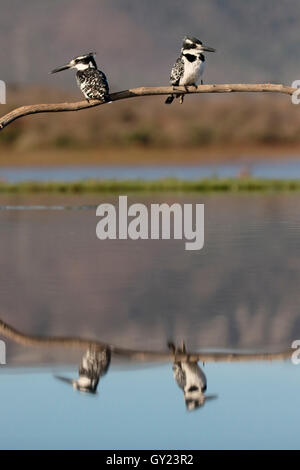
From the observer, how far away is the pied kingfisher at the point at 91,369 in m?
9.88

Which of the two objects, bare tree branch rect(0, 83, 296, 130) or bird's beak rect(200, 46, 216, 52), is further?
bird's beak rect(200, 46, 216, 52)

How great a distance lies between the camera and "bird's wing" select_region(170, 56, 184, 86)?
64.3ft

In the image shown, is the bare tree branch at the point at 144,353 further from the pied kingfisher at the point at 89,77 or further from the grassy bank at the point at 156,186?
the grassy bank at the point at 156,186

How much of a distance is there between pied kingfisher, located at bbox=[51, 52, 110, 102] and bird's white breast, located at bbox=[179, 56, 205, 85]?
1.78m

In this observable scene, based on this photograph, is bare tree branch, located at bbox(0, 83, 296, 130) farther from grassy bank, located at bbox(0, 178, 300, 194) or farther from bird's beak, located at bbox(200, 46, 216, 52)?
grassy bank, located at bbox(0, 178, 300, 194)

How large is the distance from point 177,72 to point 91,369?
1012 centimetres

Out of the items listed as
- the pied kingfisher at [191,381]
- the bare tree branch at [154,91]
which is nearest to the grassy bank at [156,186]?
the bare tree branch at [154,91]

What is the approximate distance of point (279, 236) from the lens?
939 inches

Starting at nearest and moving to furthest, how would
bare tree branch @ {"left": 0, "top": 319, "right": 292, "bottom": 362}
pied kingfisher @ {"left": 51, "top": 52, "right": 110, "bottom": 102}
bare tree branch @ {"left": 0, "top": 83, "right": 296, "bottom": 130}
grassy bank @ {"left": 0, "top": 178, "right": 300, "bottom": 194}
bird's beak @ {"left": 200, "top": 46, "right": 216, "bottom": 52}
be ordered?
bare tree branch @ {"left": 0, "top": 319, "right": 292, "bottom": 362} < bare tree branch @ {"left": 0, "top": 83, "right": 296, "bottom": 130} < pied kingfisher @ {"left": 51, "top": 52, "right": 110, "bottom": 102} < bird's beak @ {"left": 200, "top": 46, "right": 216, "bottom": 52} < grassy bank @ {"left": 0, "top": 178, "right": 300, "bottom": 194}

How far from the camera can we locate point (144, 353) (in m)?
11.2

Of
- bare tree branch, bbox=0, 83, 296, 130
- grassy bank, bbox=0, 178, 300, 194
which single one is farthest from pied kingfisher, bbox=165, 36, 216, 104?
grassy bank, bbox=0, 178, 300, 194

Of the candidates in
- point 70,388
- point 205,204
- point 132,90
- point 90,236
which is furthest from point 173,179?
point 70,388

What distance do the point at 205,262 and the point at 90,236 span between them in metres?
5.69
